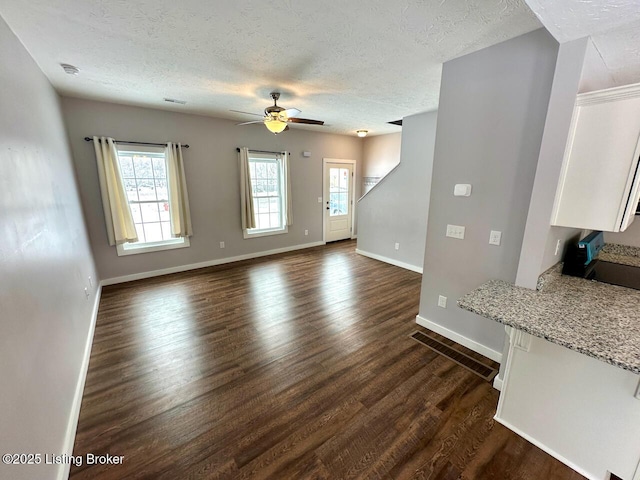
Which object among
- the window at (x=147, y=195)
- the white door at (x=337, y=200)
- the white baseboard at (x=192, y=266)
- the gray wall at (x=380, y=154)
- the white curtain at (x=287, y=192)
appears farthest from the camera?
the white door at (x=337, y=200)

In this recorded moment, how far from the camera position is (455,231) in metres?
2.40

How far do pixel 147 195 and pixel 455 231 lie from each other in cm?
438

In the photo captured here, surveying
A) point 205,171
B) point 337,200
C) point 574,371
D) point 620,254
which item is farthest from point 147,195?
point 620,254

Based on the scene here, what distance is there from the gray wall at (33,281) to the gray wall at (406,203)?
4.34 metres

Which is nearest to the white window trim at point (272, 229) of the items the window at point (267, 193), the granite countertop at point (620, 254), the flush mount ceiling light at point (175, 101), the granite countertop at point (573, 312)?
the window at point (267, 193)

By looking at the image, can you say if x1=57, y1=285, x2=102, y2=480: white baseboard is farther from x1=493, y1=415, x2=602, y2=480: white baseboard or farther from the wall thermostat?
the wall thermostat

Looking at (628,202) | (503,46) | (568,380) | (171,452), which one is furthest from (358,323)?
(503,46)

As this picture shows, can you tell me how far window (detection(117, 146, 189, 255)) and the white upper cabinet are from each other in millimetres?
4792

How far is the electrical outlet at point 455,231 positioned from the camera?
2.36m

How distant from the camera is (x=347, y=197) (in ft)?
22.0

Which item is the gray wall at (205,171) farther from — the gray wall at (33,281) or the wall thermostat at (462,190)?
the wall thermostat at (462,190)

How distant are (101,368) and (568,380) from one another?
3367mm

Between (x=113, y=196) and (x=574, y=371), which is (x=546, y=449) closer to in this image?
(x=574, y=371)

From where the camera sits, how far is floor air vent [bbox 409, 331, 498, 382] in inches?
84.6
